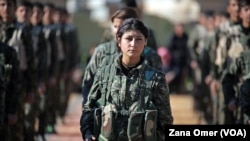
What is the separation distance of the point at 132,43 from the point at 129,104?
0.48 m

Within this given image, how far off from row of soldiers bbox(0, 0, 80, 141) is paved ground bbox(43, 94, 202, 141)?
266 mm

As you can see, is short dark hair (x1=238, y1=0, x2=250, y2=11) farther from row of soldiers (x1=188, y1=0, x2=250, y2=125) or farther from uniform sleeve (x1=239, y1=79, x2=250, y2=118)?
uniform sleeve (x1=239, y1=79, x2=250, y2=118)

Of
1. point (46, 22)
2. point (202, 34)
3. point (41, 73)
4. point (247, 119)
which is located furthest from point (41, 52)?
point (202, 34)

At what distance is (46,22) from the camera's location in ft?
54.2

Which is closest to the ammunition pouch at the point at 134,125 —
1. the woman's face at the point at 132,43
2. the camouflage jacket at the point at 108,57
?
the woman's face at the point at 132,43

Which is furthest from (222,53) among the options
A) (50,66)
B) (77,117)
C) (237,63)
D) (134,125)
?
(77,117)

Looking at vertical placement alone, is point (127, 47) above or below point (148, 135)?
above

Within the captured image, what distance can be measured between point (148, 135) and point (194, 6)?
33007mm

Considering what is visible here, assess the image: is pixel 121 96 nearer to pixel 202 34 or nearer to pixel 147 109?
pixel 147 109

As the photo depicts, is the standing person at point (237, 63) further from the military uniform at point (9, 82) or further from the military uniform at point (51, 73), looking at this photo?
the military uniform at point (51, 73)

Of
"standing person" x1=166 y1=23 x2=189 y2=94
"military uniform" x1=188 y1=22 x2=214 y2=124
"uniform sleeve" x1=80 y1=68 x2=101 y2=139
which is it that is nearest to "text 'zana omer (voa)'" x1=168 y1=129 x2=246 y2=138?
"uniform sleeve" x1=80 y1=68 x2=101 y2=139

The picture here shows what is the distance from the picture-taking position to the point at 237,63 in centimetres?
1122

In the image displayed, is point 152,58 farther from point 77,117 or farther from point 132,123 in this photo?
point 77,117

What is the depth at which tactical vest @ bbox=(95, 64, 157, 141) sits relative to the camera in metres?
8.03
